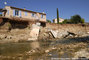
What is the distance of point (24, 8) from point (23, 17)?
358 cm

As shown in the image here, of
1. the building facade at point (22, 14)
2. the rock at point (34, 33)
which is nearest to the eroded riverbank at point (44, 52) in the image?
the rock at point (34, 33)

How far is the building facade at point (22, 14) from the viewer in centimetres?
2122

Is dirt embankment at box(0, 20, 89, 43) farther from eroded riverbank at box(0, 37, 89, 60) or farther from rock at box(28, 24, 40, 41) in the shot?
eroded riverbank at box(0, 37, 89, 60)

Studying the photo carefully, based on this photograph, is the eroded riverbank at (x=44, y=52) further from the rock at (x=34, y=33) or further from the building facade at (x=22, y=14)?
the building facade at (x=22, y=14)

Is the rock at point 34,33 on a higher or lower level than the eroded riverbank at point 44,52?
higher

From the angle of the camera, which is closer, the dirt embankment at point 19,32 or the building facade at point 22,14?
the dirt embankment at point 19,32

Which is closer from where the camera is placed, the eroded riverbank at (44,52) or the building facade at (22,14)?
the eroded riverbank at (44,52)

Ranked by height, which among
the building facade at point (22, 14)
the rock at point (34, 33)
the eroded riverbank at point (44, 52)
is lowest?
the eroded riverbank at point (44, 52)

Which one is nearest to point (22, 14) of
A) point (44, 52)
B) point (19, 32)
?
point (19, 32)

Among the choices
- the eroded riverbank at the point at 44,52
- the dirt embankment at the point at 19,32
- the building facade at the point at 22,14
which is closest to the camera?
the eroded riverbank at the point at 44,52

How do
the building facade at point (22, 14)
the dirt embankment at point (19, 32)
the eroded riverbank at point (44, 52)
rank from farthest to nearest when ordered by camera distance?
the building facade at point (22, 14)
the dirt embankment at point (19, 32)
the eroded riverbank at point (44, 52)

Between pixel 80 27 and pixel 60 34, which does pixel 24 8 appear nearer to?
pixel 60 34

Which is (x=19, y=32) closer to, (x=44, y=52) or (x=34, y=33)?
(x=34, y=33)

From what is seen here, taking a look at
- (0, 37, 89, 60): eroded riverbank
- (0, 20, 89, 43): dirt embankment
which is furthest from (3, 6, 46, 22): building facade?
(0, 37, 89, 60): eroded riverbank
